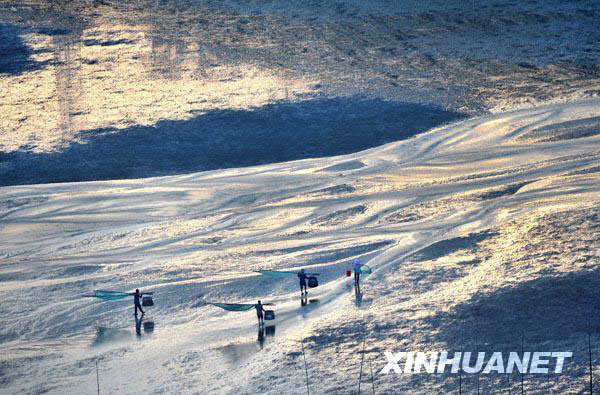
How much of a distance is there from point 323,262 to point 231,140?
1350cm

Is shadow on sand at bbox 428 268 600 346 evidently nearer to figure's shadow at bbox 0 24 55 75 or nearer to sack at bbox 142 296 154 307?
sack at bbox 142 296 154 307

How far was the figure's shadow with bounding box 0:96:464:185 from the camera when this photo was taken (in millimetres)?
39344

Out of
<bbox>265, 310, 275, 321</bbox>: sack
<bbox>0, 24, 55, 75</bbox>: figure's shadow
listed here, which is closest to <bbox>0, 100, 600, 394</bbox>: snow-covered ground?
<bbox>265, 310, 275, 321</bbox>: sack

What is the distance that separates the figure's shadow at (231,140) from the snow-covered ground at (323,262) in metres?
1.31

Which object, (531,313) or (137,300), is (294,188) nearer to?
(137,300)

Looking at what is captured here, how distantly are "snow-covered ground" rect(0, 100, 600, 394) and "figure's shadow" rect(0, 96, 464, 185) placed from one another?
1.31 m

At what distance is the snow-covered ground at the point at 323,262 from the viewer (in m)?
22.9

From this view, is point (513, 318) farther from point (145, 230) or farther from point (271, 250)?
point (145, 230)

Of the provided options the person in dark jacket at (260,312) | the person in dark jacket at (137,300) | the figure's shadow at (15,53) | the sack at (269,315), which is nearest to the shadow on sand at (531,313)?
the sack at (269,315)

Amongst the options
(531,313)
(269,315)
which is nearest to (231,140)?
(269,315)

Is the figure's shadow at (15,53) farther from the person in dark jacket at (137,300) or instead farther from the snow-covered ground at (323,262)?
the person in dark jacket at (137,300)

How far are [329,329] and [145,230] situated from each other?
10.9m

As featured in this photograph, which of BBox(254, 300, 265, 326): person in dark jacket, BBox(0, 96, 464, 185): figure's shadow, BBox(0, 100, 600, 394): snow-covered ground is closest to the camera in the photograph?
BBox(0, 100, 600, 394): snow-covered ground

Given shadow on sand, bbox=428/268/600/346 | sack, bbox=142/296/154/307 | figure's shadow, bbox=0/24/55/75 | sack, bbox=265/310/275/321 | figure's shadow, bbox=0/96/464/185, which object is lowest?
Answer: sack, bbox=142/296/154/307
